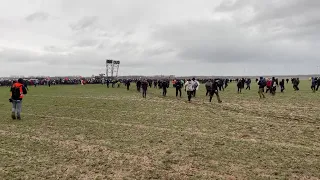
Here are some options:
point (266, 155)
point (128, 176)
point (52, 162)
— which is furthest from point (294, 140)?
point (52, 162)

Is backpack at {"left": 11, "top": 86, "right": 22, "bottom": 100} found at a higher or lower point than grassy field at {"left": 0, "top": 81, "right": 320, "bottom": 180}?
higher

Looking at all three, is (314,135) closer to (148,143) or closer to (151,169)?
(148,143)

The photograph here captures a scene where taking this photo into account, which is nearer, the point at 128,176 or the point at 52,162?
the point at 128,176

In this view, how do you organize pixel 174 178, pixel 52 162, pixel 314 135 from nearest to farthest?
pixel 174 178 < pixel 52 162 < pixel 314 135

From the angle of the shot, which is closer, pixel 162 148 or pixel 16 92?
pixel 162 148

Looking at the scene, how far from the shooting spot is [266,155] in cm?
844

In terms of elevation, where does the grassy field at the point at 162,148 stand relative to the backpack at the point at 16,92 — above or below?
below

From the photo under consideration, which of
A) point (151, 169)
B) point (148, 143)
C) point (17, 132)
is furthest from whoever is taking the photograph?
point (17, 132)

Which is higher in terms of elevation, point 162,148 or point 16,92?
point 16,92

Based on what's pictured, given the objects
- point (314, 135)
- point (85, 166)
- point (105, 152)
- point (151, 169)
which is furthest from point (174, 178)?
point (314, 135)

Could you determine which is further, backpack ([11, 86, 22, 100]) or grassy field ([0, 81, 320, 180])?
backpack ([11, 86, 22, 100])

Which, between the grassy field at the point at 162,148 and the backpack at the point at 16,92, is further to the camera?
the backpack at the point at 16,92

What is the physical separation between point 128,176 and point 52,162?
221cm

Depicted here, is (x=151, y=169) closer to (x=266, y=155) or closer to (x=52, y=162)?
(x=52, y=162)
